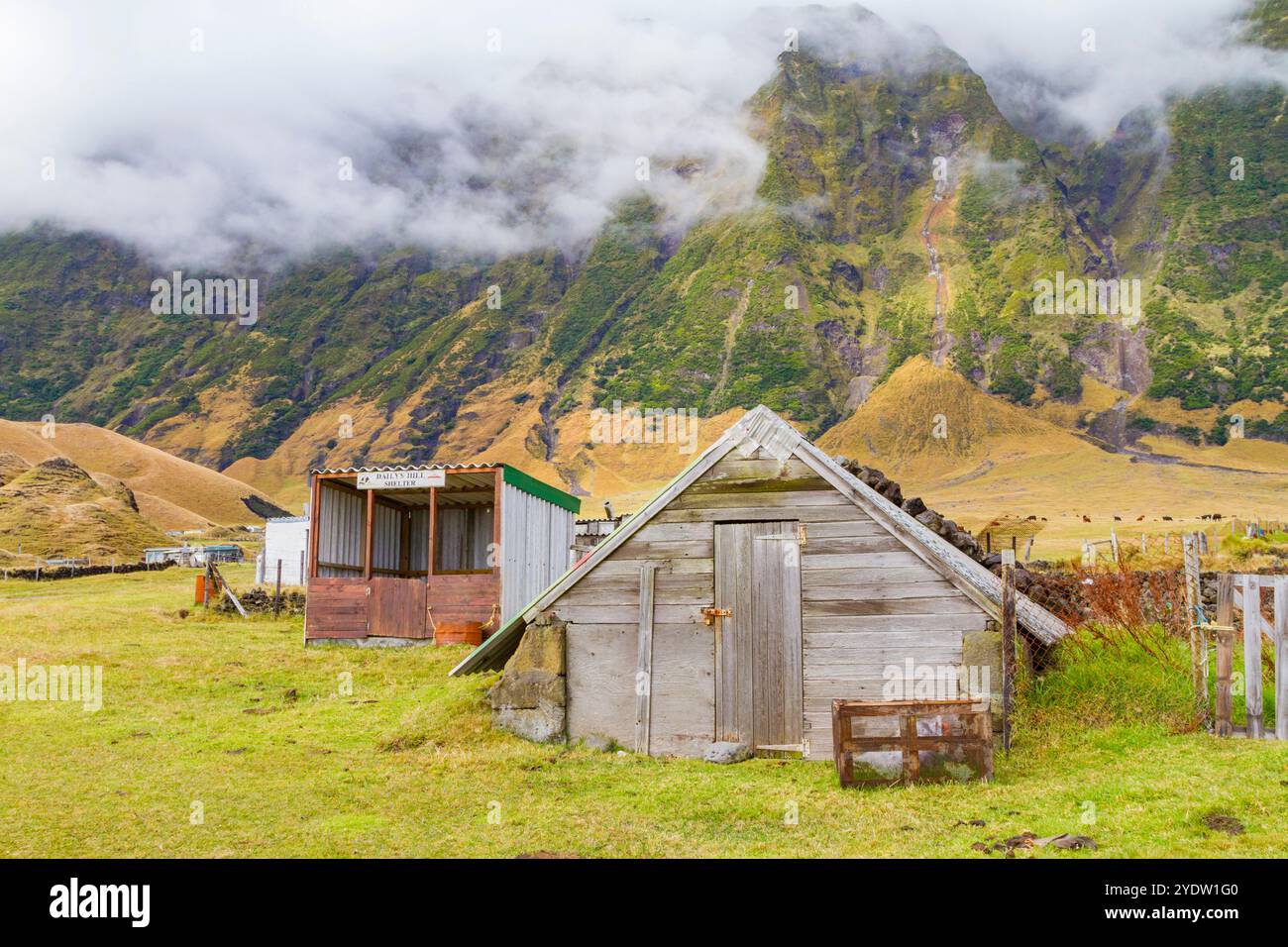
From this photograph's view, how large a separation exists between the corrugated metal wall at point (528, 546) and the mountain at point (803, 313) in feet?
222

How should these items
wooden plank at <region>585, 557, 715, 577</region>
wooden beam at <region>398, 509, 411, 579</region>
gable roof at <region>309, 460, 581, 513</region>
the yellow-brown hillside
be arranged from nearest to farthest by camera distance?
1. wooden plank at <region>585, 557, 715, 577</region>
2. gable roof at <region>309, 460, 581, 513</region>
3. wooden beam at <region>398, 509, 411, 579</region>
4. the yellow-brown hillside

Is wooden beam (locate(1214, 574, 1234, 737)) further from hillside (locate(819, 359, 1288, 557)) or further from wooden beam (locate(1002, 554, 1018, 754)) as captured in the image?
hillside (locate(819, 359, 1288, 557))

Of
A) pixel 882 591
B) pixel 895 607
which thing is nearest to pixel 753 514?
pixel 882 591

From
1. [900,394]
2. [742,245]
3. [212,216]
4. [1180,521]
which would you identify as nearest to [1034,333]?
[900,394]

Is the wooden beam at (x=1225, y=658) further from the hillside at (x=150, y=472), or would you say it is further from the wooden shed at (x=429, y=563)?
the hillside at (x=150, y=472)

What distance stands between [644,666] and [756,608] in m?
1.59

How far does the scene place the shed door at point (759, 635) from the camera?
472 inches

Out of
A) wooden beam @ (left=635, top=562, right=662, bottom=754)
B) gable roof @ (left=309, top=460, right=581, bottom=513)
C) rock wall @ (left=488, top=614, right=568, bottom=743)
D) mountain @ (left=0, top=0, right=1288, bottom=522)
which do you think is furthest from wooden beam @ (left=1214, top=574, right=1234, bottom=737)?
mountain @ (left=0, top=0, right=1288, bottom=522)

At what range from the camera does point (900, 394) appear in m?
100

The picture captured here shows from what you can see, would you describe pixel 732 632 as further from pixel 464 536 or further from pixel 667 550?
pixel 464 536

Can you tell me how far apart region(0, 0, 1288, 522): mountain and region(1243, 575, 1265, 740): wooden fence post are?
84.5 meters

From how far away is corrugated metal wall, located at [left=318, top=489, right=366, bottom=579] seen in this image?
81.2 feet

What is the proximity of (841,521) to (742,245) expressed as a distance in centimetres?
11939
